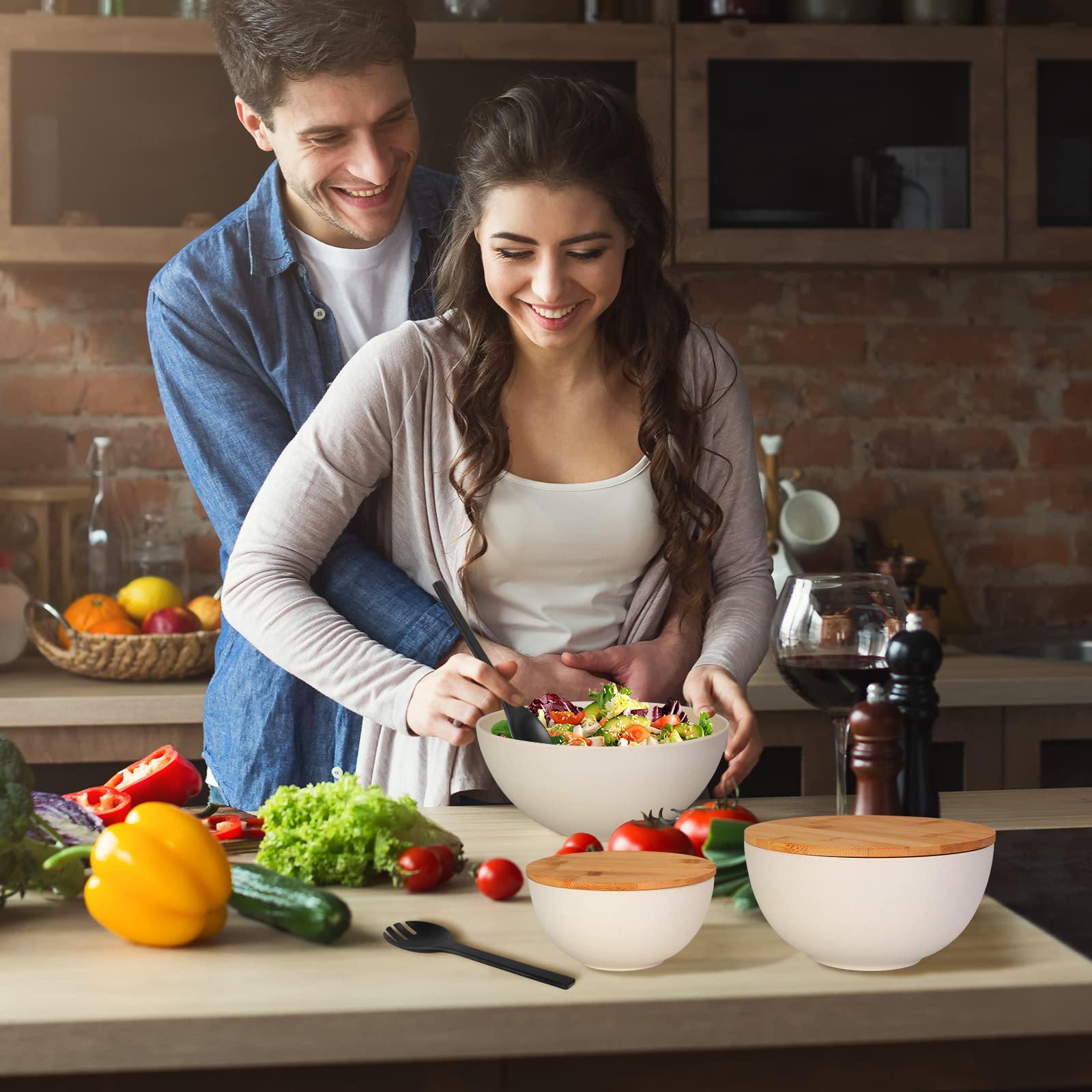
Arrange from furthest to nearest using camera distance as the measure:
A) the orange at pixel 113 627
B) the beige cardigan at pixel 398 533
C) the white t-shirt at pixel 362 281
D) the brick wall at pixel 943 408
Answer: the brick wall at pixel 943 408 → the orange at pixel 113 627 → the white t-shirt at pixel 362 281 → the beige cardigan at pixel 398 533

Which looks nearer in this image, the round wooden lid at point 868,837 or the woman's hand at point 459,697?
the round wooden lid at point 868,837

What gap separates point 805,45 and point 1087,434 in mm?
1109

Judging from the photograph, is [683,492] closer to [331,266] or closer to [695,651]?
[695,651]

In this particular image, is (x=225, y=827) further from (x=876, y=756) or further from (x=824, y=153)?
(x=824, y=153)

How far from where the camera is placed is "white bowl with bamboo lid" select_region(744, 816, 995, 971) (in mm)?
832

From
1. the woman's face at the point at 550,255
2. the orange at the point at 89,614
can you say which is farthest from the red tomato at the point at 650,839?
the orange at the point at 89,614

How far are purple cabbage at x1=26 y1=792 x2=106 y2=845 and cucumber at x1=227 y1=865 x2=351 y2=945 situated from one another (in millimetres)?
161

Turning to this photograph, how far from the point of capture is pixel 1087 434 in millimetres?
3037

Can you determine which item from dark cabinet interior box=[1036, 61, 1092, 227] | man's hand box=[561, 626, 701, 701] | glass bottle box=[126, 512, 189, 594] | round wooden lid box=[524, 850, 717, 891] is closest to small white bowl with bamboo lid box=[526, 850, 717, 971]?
round wooden lid box=[524, 850, 717, 891]

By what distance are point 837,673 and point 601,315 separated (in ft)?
2.02

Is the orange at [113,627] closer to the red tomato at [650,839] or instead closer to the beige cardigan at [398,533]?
the beige cardigan at [398,533]

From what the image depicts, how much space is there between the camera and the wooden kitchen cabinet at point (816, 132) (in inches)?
103

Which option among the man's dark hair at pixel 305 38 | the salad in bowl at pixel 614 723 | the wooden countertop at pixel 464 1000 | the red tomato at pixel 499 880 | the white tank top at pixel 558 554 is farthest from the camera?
the man's dark hair at pixel 305 38

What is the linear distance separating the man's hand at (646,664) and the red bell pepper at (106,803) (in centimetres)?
47
